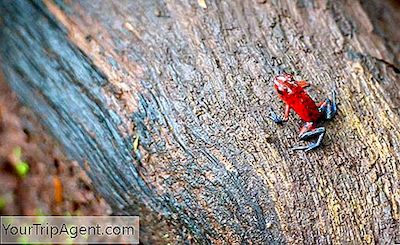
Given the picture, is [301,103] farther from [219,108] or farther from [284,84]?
[219,108]

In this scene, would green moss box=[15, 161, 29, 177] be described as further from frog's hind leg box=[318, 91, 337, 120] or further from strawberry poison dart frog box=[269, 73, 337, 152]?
frog's hind leg box=[318, 91, 337, 120]

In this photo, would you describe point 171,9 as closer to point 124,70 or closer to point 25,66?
point 124,70

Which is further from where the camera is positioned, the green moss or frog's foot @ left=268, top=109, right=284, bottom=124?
the green moss

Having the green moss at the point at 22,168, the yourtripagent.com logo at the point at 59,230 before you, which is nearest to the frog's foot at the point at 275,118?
the yourtripagent.com logo at the point at 59,230

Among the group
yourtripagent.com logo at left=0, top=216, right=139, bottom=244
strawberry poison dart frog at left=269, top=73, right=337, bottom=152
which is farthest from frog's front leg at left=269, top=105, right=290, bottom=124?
yourtripagent.com logo at left=0, top=216, right=139, bottom=244

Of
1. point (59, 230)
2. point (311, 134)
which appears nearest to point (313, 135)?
point (311, 134)

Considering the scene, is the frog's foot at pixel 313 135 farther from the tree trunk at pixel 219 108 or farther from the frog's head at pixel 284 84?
the frog's head at pixel 284 84

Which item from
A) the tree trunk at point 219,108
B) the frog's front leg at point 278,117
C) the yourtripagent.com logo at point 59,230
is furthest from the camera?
the yourtripagent.com logo at point 59,230
